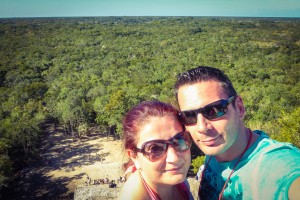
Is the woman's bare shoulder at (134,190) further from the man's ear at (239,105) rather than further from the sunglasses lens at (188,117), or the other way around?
the man's ear at (239,105)

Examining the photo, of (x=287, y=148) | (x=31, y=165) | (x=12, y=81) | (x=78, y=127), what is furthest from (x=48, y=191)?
(x=12, y=81)

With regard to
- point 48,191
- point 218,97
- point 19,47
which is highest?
point 19,47

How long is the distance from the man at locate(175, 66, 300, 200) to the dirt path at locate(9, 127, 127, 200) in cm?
1878

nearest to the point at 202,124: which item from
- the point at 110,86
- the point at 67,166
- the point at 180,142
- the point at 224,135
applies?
the point at 224,135

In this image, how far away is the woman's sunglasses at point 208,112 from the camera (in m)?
2.88

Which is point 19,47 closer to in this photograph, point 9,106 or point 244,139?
point 9,106

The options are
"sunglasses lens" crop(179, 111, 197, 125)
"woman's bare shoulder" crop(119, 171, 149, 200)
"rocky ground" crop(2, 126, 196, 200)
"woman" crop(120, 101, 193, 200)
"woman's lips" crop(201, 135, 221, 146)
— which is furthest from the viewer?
"rocky ground" crop(2, 126, 196, 200)

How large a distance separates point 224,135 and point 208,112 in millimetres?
320

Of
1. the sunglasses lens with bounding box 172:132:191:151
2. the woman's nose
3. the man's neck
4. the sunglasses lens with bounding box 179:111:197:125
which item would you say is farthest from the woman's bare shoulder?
the man's neck

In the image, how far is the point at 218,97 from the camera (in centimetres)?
293

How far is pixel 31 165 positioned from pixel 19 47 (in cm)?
10348

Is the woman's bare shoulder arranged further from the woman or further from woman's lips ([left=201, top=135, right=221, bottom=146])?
woman's lips ([left=201, top=135, right=221, bottom=146])

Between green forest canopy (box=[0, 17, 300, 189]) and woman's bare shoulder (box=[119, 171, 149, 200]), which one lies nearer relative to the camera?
woman's bare shoulder (box=[119, 171, 149, 200])

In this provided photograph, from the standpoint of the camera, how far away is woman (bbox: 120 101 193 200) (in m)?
2.63
